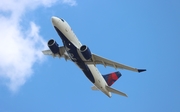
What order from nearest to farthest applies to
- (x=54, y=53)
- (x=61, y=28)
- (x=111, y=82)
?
(x=61, y=28)
(x=54, y=53)
(x=111, y=82)

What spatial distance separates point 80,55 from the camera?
145 ft

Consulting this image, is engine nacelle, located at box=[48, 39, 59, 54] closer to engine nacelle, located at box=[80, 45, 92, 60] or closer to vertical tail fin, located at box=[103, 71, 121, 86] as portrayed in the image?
engine nacelle, located at box=[80, 45, 92, 60]

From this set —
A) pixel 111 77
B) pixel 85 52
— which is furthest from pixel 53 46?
pixel 111 77

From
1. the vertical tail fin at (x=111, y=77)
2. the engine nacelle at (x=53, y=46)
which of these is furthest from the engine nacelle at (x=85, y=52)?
the vertical tail fin at (x=111, y=77)

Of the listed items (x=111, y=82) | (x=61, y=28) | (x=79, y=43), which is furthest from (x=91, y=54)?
(x=111, y=82)

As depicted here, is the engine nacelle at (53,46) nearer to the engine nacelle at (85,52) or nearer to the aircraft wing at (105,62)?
the engine nacelle at (85,52)

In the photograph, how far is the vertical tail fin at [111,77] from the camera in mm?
52844

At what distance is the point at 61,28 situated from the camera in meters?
42.7

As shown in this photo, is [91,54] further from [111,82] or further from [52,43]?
[111,82]

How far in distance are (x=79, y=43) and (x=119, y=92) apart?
29.5 ft

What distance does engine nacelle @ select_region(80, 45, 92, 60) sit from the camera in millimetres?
42656

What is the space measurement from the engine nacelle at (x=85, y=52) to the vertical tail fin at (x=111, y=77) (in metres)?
10.4

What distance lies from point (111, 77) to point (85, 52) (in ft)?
40.1

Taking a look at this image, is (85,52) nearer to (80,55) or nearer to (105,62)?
(80,55)
